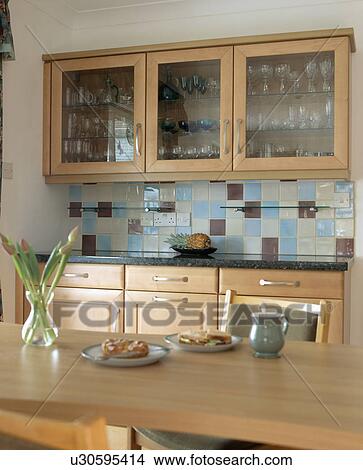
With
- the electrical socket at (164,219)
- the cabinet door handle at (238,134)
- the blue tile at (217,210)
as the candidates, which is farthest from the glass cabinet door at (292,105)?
the electrical socket at (164,219)

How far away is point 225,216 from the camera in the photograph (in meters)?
3.64

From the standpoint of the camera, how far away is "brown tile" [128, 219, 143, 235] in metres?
3.82

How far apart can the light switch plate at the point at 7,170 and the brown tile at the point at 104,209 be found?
0.69 meters

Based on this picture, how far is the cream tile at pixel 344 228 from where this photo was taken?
11.2ft

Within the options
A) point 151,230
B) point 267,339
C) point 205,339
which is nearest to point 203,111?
point 151,230

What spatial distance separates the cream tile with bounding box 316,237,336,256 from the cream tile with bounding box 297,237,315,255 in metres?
0.03

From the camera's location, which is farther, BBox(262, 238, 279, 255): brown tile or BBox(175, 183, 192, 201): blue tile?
BBox(175, 183, 192, 201): blue tile

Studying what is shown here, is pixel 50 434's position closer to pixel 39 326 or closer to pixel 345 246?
pixel 39 326

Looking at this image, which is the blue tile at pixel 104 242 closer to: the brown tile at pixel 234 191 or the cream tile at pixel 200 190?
the cream tile at pixel 200 190

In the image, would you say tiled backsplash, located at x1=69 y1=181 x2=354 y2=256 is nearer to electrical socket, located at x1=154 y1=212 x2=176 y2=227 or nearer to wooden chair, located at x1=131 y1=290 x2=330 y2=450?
electrical socket, located at x1=154 y1=212 x2=176 y2=227

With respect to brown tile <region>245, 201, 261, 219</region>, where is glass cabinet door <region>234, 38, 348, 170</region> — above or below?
above

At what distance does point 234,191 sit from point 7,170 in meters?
1.37

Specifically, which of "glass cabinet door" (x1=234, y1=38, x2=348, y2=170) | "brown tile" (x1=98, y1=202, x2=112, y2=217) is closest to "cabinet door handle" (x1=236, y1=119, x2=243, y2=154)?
"glass cabinet door" (x1=234, y1=38, x2=348, y2=170)
